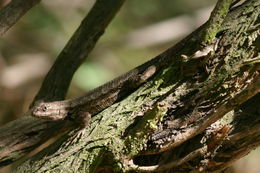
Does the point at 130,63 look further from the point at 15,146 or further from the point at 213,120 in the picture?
the point at 213,120

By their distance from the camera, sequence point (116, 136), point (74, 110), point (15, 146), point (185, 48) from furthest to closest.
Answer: point (74, 110), point (15, 146), point (185, 48), point (116, 136)

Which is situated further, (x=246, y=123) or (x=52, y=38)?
(x=52, y=38)

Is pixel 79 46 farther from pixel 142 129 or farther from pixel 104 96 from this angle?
pixel 142 129

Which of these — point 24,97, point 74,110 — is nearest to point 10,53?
point 24,97

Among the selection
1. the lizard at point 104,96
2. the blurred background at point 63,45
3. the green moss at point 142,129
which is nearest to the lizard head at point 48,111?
the lizard at point 104,96

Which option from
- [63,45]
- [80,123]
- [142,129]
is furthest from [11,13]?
[63,45]

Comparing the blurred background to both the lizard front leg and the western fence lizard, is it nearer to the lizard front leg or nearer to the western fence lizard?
the western fence lizard
